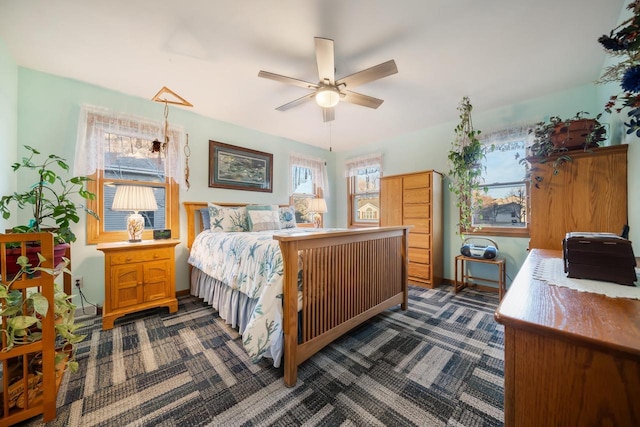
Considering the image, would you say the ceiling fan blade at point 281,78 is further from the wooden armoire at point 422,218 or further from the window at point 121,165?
the wooden armoire at point 422,218

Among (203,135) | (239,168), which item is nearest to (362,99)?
(239,168)

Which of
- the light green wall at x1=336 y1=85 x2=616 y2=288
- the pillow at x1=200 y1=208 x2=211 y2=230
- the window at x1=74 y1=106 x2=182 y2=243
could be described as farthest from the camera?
the pillow at x1=200 y1=208 x2=211 y2=230

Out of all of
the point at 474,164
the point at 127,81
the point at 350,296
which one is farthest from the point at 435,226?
→ the point at 127,81

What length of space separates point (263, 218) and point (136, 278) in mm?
1451

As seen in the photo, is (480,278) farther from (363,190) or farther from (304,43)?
(304,43)

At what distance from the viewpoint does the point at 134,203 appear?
2.35 meters

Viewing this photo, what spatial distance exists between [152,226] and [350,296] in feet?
8.41

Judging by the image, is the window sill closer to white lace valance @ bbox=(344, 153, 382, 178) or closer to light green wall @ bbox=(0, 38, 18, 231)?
white lace valance @ bbox=(344, 153, 382, 178)

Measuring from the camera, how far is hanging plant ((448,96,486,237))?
114 inches

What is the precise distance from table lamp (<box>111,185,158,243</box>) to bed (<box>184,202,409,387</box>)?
630 mm

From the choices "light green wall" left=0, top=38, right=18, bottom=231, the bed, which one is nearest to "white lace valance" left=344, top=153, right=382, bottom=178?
the bed

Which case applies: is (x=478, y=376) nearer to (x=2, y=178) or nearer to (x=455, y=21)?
(x=455, y=21)

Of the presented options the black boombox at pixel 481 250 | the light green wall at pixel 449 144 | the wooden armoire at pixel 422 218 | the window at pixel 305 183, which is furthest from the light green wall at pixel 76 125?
the black boombox at pixel 481 250

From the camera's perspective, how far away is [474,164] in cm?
295
